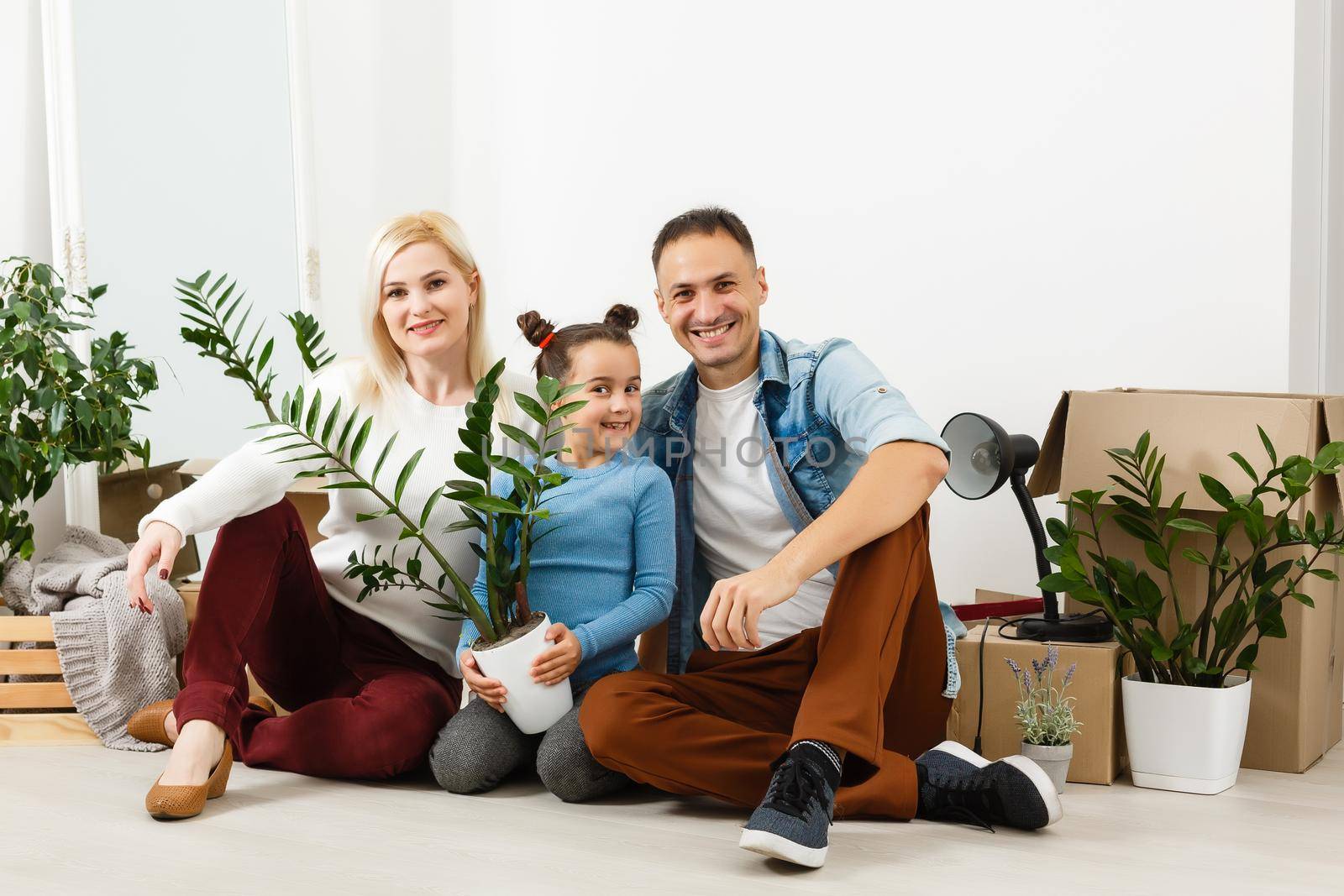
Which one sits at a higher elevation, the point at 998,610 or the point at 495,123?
the point at 495,123

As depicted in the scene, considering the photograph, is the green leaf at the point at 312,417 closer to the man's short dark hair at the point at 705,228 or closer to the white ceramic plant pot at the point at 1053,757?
the man's short dark hair at the point at 705,228

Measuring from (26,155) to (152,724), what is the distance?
1304 millimetres

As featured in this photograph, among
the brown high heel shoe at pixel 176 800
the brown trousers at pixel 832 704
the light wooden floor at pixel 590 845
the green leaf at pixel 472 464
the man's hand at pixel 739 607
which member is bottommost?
the light wooden floor at pixel 590 845

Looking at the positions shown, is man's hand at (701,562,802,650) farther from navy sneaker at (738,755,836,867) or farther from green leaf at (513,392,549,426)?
green leaf at (513,392,549,426)

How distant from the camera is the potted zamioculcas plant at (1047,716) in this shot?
186cm

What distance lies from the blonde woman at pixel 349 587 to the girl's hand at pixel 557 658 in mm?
258

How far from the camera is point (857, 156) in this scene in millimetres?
2801

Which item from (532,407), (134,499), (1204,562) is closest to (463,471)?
(532,407)

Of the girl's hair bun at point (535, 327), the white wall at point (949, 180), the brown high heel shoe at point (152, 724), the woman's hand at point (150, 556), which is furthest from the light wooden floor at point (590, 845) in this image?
the white wall at point (949, 180)

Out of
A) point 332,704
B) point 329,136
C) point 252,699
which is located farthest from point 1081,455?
point 329,136

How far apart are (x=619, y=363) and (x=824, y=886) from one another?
Answer: 0.84 metres

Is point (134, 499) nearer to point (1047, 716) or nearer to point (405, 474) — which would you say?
point (405, 474)

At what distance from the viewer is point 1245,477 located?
6.26 feet

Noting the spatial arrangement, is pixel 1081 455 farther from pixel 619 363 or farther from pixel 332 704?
pixel 332 704
